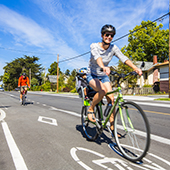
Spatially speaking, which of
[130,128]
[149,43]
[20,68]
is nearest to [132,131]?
[130,128]

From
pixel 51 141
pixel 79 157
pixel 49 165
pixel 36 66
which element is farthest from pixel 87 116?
pixel 36 66

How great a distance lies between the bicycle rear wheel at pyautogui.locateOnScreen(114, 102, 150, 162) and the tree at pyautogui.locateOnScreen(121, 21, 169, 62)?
48010mm

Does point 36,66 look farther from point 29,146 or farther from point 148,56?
point 29,146

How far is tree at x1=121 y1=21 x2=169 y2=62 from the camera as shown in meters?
49.2

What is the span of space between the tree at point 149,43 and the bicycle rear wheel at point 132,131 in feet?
158

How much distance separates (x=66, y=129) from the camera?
15.0 ft

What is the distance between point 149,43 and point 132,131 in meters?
51.1

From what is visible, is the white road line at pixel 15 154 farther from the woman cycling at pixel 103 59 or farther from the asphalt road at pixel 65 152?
the woman cycling at pixel 103 59

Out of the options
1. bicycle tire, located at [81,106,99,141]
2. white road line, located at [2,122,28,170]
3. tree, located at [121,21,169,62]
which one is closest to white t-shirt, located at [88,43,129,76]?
bicycle tire, located at [81,106,99,141]

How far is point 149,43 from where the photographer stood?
4944cm

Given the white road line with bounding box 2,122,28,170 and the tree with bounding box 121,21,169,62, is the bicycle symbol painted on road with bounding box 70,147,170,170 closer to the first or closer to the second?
the white road line with bounding box 2,122,28,170

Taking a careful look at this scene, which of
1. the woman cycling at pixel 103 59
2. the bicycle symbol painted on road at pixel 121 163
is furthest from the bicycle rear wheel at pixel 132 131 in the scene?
the woman cycling at pixel 103 59

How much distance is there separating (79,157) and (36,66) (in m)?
90.5

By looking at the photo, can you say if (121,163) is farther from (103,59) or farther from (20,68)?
(20,68)
